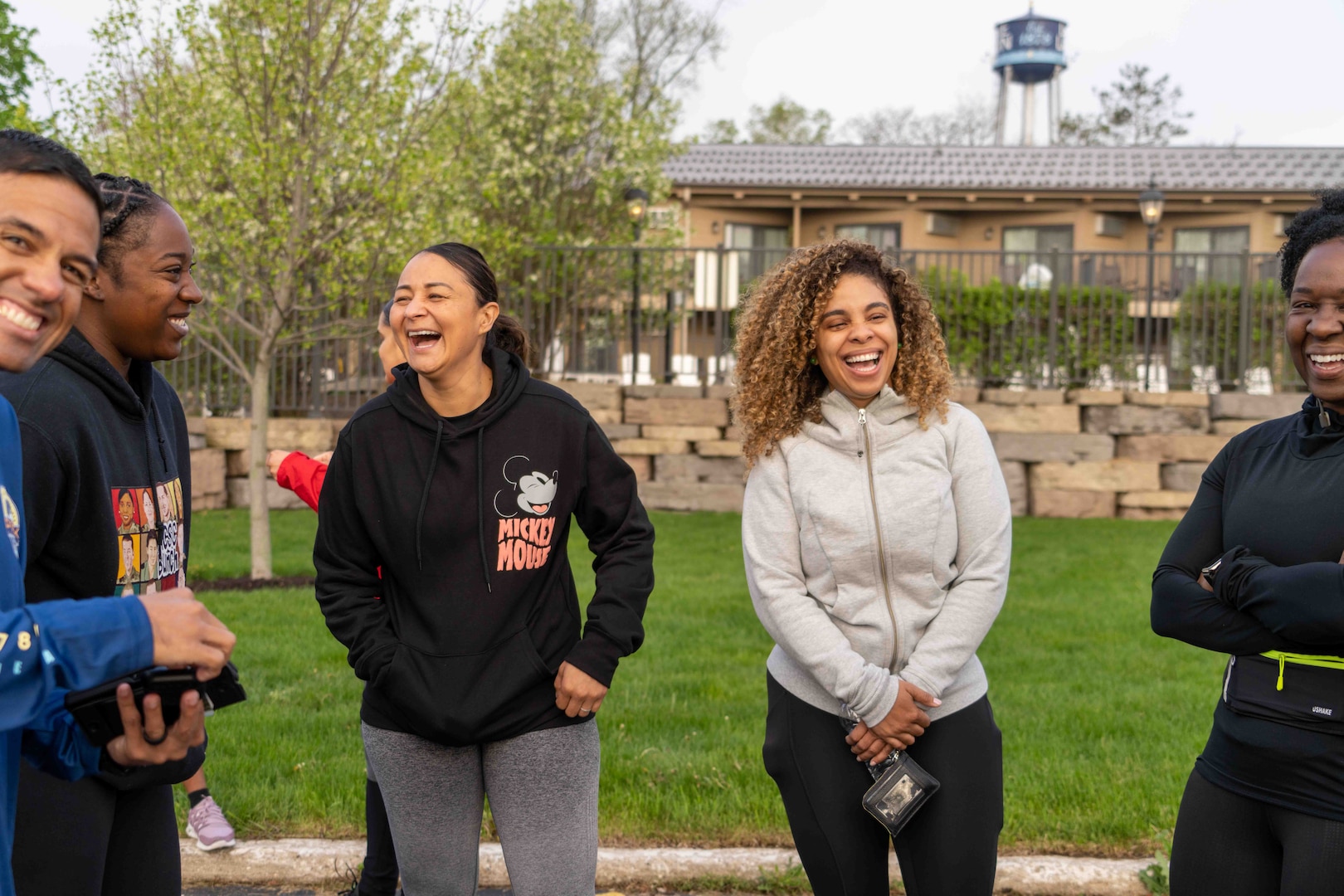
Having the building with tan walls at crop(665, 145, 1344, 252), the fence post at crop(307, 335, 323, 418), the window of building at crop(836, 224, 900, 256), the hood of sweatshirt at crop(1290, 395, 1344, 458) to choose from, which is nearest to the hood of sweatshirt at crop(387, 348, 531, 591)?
the hood of sweatshirt at crop(1290, 395, 1344, 458)

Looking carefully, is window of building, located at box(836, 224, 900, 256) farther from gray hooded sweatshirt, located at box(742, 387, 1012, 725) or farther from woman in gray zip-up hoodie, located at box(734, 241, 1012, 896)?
gray hooded sweatshirt, located at box(742, 387, 1012, 725)

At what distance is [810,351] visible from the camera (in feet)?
11.1

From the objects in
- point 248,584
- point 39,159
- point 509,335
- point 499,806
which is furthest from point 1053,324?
point 39,159

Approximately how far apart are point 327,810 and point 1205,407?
37.8 ft

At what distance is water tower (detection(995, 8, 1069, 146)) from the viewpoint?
139 feet

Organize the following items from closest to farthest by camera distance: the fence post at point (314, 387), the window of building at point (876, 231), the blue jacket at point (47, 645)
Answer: the blue jacket at point (47, 645)
the fence post at point (314, 387)
the window of building at point (876, 231)

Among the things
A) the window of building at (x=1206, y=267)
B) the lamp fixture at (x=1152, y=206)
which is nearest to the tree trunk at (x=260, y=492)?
the window of building at (x=1206, y=267)

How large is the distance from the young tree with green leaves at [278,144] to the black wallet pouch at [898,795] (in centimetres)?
752

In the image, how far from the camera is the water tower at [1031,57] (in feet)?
139

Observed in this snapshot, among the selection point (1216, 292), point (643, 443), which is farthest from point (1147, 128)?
point (643, 443)

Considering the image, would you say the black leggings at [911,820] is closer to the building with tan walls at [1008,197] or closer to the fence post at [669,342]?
the fence post at [669,342]

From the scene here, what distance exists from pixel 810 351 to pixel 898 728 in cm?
111

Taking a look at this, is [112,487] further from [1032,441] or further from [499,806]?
[1032,441]

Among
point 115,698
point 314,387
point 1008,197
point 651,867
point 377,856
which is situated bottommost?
point 651,867
